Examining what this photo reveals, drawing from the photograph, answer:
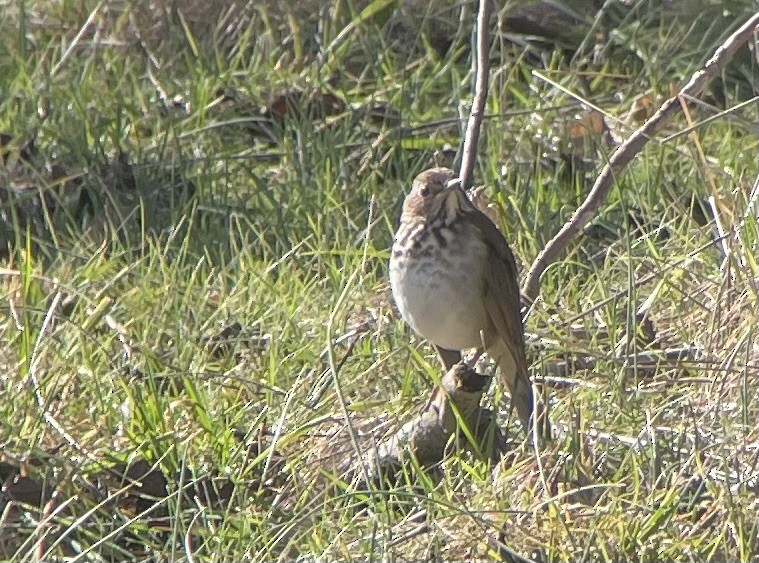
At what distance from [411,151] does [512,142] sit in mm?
359

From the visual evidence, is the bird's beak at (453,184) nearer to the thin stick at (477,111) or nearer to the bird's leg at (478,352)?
the thin stick at (477,111)

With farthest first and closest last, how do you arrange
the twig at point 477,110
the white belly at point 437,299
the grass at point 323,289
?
the twig at point 477,110 → the white belly at point 437,299 → the grass at point 323,289

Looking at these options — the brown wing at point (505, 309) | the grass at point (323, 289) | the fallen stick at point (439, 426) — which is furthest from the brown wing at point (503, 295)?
the fallen stick at point (439, 426)

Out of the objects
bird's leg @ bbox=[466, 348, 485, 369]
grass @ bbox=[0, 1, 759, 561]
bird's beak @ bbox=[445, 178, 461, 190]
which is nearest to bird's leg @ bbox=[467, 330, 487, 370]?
bird's leg @ bbox=[466, 348, 485, 369]

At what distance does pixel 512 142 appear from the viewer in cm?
598

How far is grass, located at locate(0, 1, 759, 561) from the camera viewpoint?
3.68 m

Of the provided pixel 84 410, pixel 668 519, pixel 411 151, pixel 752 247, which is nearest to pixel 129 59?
pixel 411 151

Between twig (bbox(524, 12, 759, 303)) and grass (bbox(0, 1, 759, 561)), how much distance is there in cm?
11

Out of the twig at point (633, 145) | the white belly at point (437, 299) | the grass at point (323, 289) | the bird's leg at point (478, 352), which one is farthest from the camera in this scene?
the bird's leg at point (478, 352)

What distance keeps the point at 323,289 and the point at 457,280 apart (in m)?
0.97

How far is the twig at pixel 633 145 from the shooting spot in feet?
13.1

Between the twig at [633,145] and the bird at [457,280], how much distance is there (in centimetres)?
18

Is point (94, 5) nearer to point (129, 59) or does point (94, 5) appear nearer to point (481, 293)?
point (129, 59)

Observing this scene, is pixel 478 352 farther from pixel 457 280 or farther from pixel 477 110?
pixel 477 110
